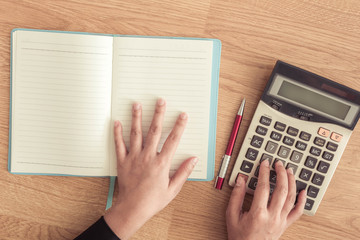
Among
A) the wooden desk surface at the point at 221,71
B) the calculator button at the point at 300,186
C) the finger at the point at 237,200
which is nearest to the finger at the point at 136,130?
the wooden desk surface at the point at 221,71

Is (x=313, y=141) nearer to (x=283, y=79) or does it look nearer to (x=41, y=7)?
(x=283, y=79)

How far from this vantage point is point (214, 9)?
58 cm

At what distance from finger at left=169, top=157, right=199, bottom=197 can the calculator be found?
0.10 meters

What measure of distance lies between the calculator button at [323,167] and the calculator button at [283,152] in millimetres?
63

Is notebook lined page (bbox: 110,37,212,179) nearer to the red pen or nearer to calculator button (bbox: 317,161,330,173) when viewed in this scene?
the red pen

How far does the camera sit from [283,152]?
0.57 m

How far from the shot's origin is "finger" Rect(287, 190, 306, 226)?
0.56 meters

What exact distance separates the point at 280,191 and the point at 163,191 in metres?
0.22

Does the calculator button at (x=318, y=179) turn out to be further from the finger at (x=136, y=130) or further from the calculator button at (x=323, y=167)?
the finger at (x=136, y=130)

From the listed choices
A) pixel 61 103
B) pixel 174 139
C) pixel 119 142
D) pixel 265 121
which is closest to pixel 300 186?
pixel 265 121

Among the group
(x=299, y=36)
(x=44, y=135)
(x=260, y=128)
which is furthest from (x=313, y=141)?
(x=44, y=135)

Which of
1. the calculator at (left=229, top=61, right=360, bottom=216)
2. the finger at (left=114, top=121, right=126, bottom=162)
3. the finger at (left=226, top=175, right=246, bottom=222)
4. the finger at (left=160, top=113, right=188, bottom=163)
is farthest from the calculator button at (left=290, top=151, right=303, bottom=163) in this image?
the finger at (left=114, top=121, right=126, bottom=162)

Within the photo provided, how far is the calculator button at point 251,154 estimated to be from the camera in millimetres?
570

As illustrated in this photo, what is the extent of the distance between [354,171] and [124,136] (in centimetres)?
46
